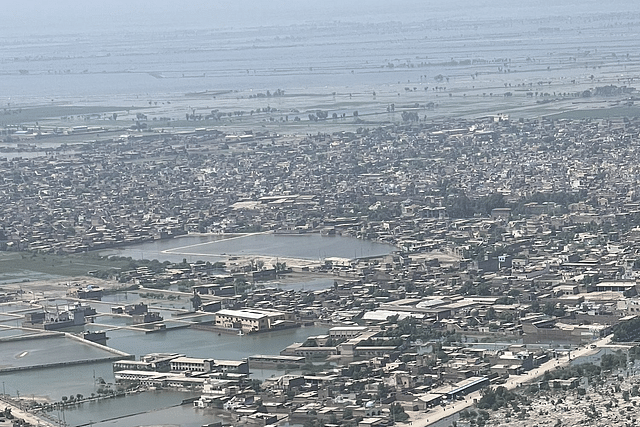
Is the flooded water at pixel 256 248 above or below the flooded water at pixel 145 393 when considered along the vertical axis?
above

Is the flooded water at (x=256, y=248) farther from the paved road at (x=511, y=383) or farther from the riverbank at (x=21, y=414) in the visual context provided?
the riverbank at (x=21, y=414)

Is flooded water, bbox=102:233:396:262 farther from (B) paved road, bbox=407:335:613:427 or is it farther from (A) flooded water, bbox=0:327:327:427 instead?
(B) paved road, bbox=407:335:613:427

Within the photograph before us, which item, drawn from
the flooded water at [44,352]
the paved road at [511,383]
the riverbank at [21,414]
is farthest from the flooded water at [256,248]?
the riverbank at [21,414]

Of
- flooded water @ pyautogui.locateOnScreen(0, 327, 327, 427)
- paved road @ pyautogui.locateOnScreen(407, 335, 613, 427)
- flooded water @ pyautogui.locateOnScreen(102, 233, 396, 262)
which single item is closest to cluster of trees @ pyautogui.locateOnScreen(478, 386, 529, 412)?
paved road @ pyautogui.locateOnScreen(407, 335, 613, 427)

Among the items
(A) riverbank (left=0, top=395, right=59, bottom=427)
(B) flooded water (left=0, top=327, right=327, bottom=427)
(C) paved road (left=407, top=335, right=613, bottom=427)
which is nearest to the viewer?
(C) paved road (left=407, top=335, right=613, bottom=427)

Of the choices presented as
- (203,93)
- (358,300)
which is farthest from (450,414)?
(203,93)

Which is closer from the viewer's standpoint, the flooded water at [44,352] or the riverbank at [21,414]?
the riverbank at [21,414]

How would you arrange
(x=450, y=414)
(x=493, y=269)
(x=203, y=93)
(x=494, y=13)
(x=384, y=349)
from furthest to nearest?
(x=494, y=13) < (x=203, y=93) < (x=493, y=269) < (x=384, y=349) < (x=450, y=414)

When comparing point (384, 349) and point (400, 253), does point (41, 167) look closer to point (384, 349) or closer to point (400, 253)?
point (400, 253)

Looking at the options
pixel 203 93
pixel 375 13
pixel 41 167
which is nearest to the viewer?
pixel 41 167
